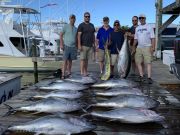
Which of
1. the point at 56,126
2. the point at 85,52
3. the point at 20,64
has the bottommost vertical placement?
the point at 20,64

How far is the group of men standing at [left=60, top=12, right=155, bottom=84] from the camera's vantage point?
30.1ft

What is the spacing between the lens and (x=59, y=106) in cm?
521

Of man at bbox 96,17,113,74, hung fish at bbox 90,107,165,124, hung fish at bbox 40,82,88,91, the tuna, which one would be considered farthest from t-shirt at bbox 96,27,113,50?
hung fish at bbox 90,107,165,124

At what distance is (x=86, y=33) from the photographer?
9.69 metres

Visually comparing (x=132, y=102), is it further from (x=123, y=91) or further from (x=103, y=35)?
(x=103, y=35)

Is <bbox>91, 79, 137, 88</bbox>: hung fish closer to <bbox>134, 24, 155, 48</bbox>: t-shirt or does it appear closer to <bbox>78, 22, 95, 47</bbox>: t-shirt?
<bbox>134, 24, 155, 48</bbox>: t-shirt

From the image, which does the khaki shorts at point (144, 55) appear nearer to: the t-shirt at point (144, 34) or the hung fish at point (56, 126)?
the t-shirt at point (144, 34)

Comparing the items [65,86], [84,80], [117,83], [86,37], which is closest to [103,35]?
[86,37]

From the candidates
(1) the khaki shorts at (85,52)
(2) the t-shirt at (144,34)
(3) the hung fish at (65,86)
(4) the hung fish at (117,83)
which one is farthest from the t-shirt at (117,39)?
(3) the hung fish at (65,86)

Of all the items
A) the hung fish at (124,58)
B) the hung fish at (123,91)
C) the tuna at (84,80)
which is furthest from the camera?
the hung fish at (124,58)

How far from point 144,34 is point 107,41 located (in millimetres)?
941

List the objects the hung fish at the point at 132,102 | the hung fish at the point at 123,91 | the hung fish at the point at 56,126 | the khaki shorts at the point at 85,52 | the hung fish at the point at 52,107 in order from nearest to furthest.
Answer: the hung fish at the point at 56,126, the hung fish at the point at 52,107, the hung fish at the point at 132,102, the hung fish at the point at 123,91, the khaki shorts at the point at 85,52

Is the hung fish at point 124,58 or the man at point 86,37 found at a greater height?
the man at point 86,37

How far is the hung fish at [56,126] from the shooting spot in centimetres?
423
